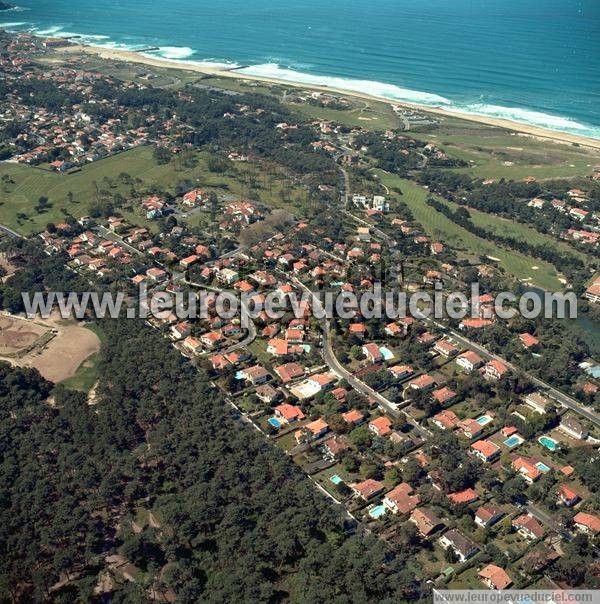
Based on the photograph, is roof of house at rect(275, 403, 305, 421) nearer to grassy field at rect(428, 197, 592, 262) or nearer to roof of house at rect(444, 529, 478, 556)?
roof of house at rect(444, 529, 478, 556)

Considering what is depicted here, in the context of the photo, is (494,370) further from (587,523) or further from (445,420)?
(587,523)

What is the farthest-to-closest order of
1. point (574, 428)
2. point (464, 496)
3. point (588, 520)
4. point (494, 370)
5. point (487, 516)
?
point (494, 370)
point (574, 428)
point (464, 496)
point (487, 516)
point (588, 520)

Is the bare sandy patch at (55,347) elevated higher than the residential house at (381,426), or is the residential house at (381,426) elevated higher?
the residential house at (381,426)

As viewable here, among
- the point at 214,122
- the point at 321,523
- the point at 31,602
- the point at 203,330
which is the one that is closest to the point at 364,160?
the point at 214,122

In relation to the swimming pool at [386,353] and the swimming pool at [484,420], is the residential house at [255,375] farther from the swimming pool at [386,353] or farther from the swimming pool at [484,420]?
the swimming pool at [484,420]

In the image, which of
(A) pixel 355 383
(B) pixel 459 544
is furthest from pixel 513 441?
(A) pixel 355 383

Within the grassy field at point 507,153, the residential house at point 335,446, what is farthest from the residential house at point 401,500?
the grassy field at point 507,153

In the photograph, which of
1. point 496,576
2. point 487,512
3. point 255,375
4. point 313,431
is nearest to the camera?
point 496,576
